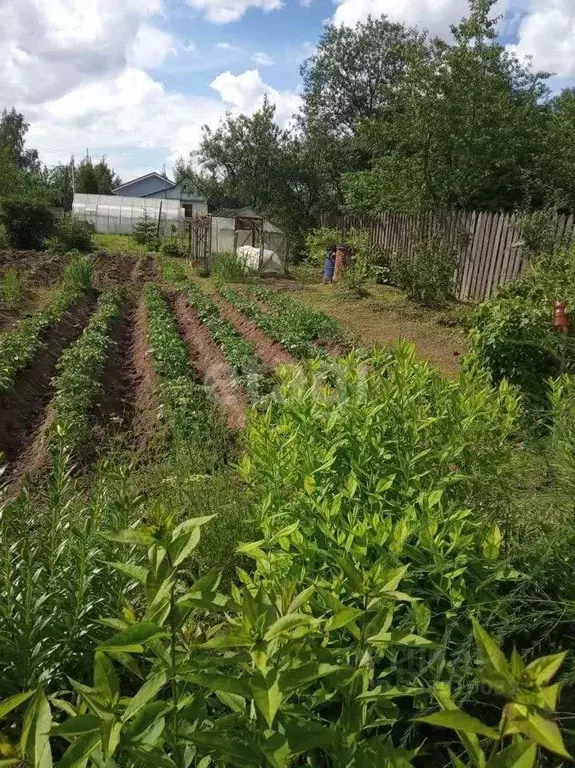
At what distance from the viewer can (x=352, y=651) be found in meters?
1.57

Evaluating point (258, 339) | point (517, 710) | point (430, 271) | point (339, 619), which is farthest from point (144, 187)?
point (517, 710)

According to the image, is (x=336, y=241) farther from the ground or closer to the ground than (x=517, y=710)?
farther from the ground

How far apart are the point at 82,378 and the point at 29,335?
109 inches

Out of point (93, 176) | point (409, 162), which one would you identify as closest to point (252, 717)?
point (409, 162)

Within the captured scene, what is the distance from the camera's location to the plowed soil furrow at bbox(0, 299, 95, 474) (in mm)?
6973

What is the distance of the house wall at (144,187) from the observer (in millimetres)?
69500

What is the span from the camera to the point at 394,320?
43.1 feet

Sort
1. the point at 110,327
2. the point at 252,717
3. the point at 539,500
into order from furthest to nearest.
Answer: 1. the point at 110,327
2. the point at 539,500
3. the point at 252,717

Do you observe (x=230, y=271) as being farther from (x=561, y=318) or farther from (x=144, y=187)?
(x=144, y=187)

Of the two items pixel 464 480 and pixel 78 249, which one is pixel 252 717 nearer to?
pixel 464 480

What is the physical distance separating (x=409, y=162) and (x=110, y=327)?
37.2 feet

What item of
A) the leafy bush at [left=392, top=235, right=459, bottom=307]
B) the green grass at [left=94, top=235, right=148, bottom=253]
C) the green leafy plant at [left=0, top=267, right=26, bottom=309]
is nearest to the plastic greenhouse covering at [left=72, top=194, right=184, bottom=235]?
the green grass at [left=94, top=235, right=148, bottom=253]

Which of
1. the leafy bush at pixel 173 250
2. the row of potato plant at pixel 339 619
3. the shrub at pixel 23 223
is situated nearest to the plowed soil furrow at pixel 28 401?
the row of potato plant at pixel 339 619

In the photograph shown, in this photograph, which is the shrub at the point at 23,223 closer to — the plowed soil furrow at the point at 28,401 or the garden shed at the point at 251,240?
the garden shed at the point at 251,240
